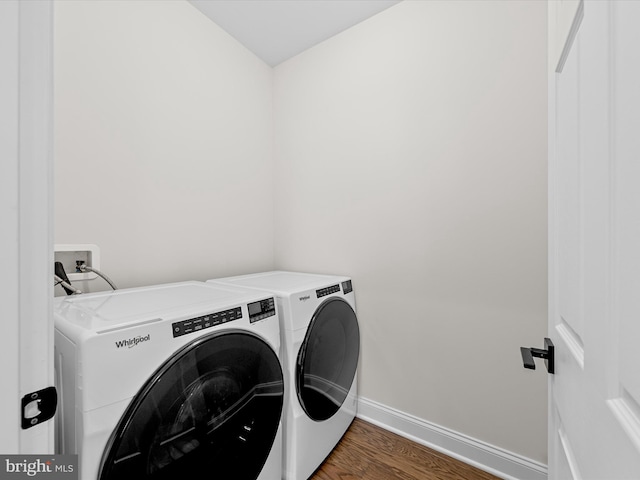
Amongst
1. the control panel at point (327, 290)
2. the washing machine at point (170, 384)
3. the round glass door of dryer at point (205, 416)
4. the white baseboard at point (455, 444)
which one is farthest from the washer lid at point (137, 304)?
the white baseboard at point (455, 444)

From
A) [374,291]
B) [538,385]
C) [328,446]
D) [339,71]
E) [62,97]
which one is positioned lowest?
[328,446]

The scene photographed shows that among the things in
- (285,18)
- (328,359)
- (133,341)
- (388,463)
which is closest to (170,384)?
(133,341)

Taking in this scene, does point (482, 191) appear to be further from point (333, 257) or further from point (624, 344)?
point (624, 344)

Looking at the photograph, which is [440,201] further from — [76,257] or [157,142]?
[76,257]

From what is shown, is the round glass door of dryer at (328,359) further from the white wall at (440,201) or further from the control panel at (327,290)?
the white wall at (440,201)

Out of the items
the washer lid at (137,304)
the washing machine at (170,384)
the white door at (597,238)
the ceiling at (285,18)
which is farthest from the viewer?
the ceiling at (285,18)

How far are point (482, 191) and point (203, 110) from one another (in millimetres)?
1604

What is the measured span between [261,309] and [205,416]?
0.37 m

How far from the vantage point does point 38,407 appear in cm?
47

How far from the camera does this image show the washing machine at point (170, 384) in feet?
2.18

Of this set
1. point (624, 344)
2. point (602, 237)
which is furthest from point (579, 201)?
point (624, 344)

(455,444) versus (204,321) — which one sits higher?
(204,321)

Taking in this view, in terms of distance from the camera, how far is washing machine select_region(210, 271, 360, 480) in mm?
1185

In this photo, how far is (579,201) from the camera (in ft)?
1.77
